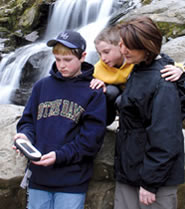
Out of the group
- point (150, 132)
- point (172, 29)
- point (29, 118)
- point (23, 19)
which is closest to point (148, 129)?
point (150, 132)

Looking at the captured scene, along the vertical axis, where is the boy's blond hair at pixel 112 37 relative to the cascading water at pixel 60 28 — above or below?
above

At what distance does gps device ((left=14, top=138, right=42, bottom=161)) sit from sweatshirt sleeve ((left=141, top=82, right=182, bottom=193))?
64 centimetres

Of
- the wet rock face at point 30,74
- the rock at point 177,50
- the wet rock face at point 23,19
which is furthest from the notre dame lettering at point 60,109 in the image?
the wet rock face at point 23,19

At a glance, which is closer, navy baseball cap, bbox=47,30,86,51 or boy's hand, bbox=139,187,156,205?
boy's hand, bbox=139,187,156,205

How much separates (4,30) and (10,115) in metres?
10.5

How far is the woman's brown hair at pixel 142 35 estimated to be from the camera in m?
1.62

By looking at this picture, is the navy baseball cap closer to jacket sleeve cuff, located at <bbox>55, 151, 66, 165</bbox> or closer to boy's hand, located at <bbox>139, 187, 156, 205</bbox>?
jacket sleeve cuff, located at <bbox>55, 151, 66, 165</bbox>

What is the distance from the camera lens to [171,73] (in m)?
1.66

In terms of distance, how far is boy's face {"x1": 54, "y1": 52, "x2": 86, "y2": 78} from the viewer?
6.39ft

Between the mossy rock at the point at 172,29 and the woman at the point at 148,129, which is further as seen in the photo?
the mossy rock at the point at 172,29

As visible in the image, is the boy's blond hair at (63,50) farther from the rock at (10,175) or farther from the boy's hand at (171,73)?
the rock at (10,175)

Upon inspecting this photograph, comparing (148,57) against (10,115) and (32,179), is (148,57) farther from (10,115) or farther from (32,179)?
(10,115)

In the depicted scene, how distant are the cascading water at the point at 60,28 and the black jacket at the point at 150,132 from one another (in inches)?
216

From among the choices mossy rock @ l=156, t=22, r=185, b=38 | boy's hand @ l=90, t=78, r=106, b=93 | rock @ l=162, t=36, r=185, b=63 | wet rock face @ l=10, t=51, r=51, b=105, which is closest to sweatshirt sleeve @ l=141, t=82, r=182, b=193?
boy's hand @ l=90, t=78, r=106, b=93
